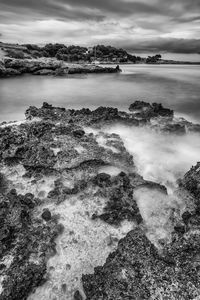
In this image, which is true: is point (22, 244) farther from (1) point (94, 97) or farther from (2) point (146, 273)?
(1) point (94, 97)

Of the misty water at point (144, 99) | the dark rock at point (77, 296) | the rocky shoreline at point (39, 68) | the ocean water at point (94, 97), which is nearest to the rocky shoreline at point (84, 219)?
the dark rock at point (77, 296)

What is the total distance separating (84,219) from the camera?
584 centimetres

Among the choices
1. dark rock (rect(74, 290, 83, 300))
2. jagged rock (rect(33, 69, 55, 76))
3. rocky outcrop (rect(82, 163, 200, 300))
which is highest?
rocky outcrop (rect(82, 163, 200, 300))

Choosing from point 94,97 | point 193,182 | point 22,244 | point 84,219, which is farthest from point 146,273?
point 94,97

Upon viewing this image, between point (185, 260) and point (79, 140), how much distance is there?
18.3 ft

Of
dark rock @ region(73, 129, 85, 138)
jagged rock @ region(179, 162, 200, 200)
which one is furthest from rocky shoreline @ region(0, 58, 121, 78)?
jagged rock @ region(179, 162, 200, 200)

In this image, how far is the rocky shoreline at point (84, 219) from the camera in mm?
4230

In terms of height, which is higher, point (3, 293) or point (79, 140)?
point (79, 140)

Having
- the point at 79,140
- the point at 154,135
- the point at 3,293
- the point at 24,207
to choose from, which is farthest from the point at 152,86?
the point at 3,293

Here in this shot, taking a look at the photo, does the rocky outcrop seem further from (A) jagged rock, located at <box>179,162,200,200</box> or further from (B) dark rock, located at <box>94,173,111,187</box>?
(B) dark rock, located at <box>94,173,111,187</box>

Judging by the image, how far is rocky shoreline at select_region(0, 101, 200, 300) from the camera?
423cm

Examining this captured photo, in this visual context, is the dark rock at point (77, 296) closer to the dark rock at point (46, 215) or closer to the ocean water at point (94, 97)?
the dark rock at point (46, 215)

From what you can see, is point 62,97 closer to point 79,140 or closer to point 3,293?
point 79,140

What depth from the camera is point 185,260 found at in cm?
445
